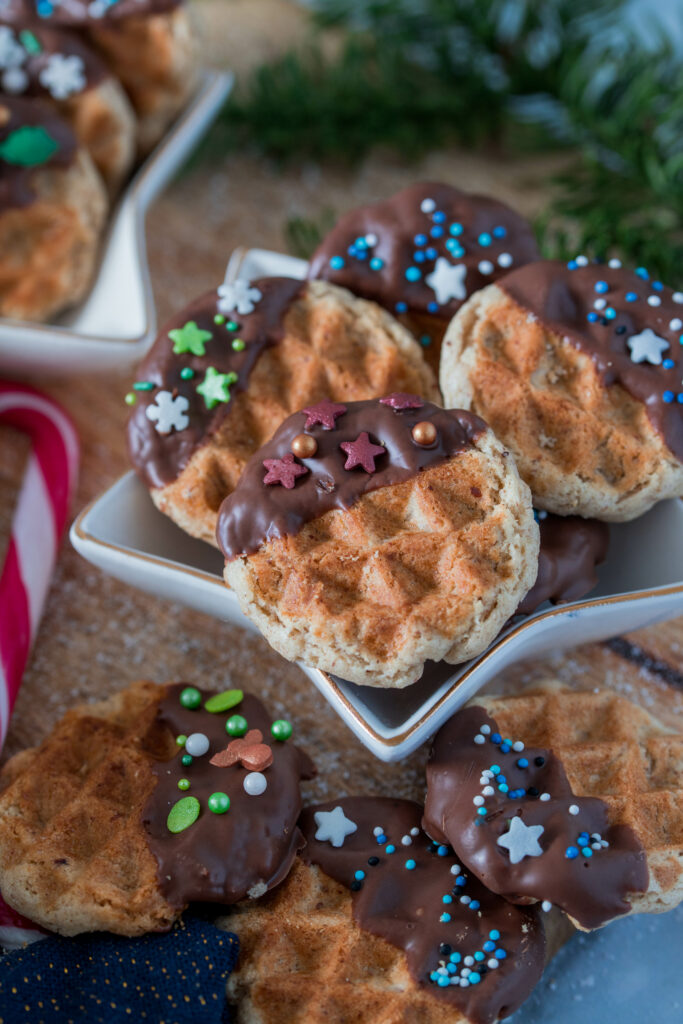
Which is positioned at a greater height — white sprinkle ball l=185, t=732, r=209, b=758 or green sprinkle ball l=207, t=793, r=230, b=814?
green sprinkle ball l=207, t=793, r=230, b=814

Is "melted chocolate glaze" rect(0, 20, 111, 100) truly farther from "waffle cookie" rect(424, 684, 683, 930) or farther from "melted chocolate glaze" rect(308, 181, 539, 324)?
"waffle cookie" rect(424, 684, 683, 930)

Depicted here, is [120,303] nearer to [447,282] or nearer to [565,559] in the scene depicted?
[447,282]

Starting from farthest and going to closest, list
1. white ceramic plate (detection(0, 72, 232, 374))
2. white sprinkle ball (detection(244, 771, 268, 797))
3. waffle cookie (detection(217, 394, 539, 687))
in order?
white ceramic plate (detection(0, 72, 232, 374)) → white sprinkle ball (detection(244, 771, 268, 797)) → waffle cookie (detection(217, 394, 539, 687))

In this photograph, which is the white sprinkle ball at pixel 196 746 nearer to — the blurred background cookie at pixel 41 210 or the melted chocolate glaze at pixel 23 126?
the blurred background cookie at pixel 41 210

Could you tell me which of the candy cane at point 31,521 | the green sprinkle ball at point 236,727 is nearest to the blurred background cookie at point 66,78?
the candy cane at point 31,521

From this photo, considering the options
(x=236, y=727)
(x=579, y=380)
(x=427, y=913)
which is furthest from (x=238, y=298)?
(x=427, y=913)

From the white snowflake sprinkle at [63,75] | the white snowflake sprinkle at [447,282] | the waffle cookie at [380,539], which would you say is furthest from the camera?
the white snowflake sprinkle at [63,75]

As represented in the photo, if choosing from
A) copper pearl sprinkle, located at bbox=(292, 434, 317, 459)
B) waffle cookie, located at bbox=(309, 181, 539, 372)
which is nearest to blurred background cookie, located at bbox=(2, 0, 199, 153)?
waffle cookie, located at bbox=(309, 181, 539, 372)
